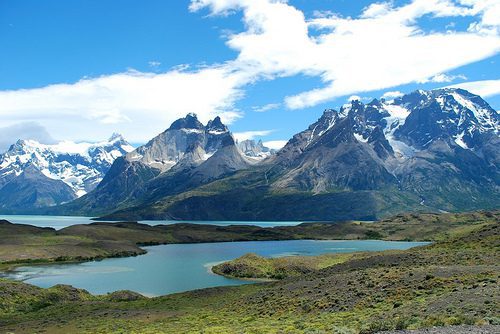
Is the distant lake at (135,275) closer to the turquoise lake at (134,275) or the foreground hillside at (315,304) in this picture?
the turquoise lake at (134,275)

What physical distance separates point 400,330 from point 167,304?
187 feet

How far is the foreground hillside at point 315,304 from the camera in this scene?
42.1 m

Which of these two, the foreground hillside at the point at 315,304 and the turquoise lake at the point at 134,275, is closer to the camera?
the foreground hillside at the point at 315,304

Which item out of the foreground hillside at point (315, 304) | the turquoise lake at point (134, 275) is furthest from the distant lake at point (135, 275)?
the foreground hillside at point (315, 304)

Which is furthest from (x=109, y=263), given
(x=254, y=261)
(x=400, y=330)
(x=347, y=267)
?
(x=400, y=330)

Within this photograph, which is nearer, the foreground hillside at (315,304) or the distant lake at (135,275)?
the foreground hillside at (315,304)

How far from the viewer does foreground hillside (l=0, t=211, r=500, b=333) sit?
1656 inches

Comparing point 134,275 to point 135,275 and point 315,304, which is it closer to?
point 135,275

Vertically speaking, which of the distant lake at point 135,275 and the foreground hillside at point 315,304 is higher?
the foreground hillside at point 315,304

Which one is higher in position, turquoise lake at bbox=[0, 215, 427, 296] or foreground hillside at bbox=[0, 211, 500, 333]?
foreground hillside at bbox=[0, 211, 500, 333]

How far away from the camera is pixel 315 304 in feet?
192

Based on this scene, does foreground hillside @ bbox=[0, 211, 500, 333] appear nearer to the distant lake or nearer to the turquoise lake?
the turquoise lake

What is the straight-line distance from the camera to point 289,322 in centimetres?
4953

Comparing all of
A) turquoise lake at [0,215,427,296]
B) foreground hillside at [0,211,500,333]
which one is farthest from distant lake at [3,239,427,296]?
foreground hillside at [0,211,500,333]
